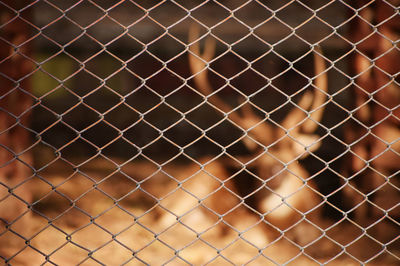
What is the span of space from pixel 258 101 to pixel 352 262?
107 inches

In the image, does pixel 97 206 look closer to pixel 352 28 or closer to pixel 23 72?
pixel 23 72

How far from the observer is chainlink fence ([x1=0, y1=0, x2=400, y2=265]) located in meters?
2.21

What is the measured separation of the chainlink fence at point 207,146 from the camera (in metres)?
2.21

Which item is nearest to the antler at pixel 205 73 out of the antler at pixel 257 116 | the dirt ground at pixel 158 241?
the antler at pixel 257 116

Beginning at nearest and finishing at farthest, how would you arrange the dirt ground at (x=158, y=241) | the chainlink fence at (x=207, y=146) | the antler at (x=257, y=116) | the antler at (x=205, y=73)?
the chainlink fence at (x=207, y=146)
the dirt ground at (x=158, y=241)
the antler at (x=257, y=116)
the antler at (x=205, y=73)

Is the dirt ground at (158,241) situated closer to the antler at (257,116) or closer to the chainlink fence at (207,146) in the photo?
the chainlink fence at (207,146)

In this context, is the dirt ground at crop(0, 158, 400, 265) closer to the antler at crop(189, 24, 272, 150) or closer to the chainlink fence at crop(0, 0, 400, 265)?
the chainlink fence at crop(0, 0, 400, 265)

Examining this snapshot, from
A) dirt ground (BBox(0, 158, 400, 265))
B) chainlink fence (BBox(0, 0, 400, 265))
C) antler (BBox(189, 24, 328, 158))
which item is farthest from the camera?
antler (BBox(189, 24, 328, 158))

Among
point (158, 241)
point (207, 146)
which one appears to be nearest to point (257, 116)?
point (207, 146)

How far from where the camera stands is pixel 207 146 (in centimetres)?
512

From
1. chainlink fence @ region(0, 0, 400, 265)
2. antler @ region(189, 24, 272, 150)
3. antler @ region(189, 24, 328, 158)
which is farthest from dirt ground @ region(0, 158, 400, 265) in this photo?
antler @ region(189, 24, 272, 150)

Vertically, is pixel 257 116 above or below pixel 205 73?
below

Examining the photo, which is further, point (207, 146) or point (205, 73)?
point (207, 146)

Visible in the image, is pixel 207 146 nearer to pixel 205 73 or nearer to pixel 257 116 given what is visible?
pixel 257 116
